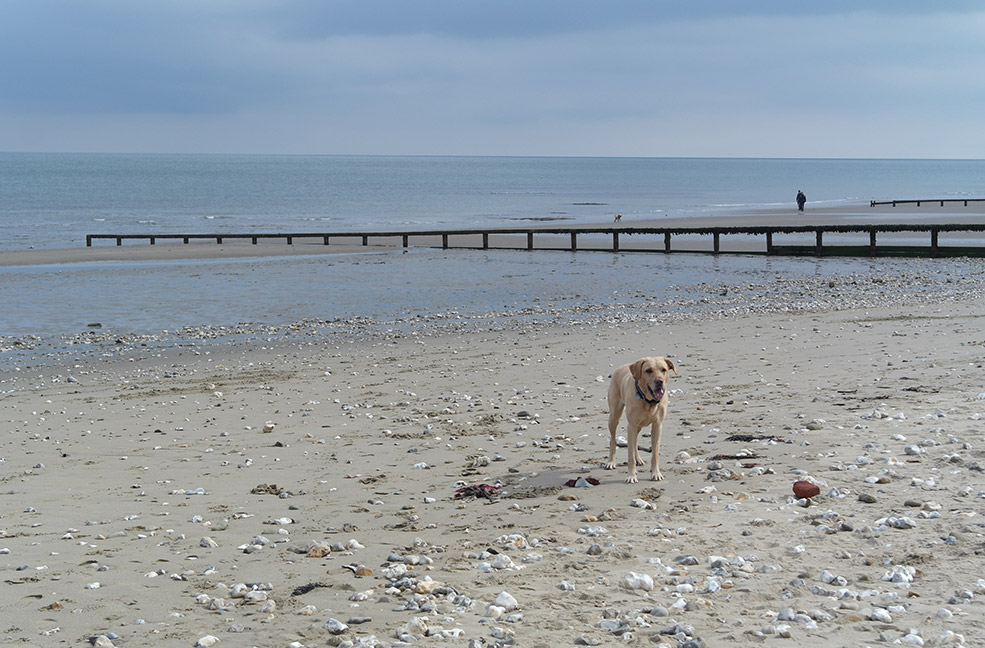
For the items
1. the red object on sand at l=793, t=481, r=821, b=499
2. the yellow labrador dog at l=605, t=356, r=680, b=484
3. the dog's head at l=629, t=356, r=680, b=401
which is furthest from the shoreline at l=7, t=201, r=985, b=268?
the red object on sand at l=793, t=481, r=821, b=499

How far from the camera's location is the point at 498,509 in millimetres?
8102

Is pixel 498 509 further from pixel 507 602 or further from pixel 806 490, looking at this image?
pixel 806 490

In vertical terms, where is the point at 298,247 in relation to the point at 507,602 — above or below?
above

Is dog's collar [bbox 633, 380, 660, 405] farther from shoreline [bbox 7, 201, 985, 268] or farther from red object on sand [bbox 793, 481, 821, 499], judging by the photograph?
shoreline [bbox 7, 201, 985, 268]

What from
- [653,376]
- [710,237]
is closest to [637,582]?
[653,376]

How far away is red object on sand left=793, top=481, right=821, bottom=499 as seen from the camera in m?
7.83

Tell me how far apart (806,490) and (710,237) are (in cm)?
4870

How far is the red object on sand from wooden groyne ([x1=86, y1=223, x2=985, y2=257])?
110 ft

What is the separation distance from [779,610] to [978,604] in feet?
3.67

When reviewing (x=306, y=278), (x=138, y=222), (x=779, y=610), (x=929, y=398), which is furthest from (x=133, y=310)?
(x=138, y=222)

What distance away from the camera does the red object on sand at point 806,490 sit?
783 cm

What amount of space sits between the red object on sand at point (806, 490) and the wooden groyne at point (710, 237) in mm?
33389

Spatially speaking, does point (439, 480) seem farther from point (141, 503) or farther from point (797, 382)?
point (797, 382)

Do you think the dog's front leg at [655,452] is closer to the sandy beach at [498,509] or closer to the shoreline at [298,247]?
the sandy beach at [498,509]
